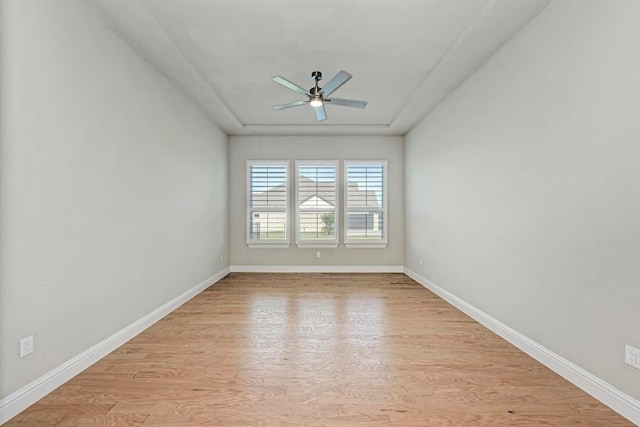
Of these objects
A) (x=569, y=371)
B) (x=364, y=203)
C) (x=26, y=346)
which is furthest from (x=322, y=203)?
(x=26, y=346)

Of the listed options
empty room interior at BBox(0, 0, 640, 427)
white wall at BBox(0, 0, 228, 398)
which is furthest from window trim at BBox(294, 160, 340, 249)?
white wall at BBox(0, 0, 228, 398)

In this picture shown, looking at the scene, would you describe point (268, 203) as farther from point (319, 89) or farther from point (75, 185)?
point (75, 185)

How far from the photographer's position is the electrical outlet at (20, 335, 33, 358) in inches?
A: 70.5

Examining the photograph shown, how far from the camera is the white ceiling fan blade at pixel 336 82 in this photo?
9.57 ft

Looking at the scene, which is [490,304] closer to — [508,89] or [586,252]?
[586,252]

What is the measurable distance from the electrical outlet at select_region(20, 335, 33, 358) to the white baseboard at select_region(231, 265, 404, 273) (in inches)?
167

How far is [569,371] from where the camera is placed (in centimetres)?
211

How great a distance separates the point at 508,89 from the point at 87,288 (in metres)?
3.91

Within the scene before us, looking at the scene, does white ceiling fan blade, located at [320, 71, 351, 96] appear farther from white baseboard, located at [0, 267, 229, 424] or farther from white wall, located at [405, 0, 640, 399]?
white baseboard, located at [0, 267, 229, 424]

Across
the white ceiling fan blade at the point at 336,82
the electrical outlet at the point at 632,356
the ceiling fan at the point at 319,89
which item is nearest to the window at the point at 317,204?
the ceiling fan at the point at 319,89

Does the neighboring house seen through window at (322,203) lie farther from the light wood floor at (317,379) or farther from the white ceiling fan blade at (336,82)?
the white ceiling fan blade at (336,82)

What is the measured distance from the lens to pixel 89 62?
2.34 meters

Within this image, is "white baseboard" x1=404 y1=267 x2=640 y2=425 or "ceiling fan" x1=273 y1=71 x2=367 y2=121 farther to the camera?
"ceiling fan" x1=273 y1=71 x2=367 y2=121

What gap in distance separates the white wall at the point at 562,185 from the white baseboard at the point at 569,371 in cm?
5
